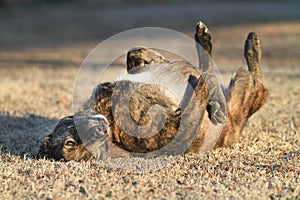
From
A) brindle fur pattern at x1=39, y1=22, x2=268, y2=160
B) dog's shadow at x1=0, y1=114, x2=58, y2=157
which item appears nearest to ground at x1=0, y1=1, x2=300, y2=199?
dog's shadow at x1=0, y1=114, x2=58, y2=157

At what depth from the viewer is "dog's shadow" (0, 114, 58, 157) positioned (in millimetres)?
4734

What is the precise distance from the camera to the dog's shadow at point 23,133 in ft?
15.5

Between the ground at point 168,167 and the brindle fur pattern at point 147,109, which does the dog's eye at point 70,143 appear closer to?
the brindle fur pattern at point 147,109

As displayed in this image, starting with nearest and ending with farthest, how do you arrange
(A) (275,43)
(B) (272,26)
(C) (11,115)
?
(C) (11,115)
(A) (275,43)
(B) (272,26)

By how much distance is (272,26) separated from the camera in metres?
16.7

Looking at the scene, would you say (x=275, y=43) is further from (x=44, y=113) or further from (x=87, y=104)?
(x=87, y=104)

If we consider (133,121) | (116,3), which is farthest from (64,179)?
(116,3)

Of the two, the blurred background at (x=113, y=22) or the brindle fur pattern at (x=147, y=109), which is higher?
the blurred background at (x=113, y=22)

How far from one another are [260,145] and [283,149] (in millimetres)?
243

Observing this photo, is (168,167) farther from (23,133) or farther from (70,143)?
(23,133)

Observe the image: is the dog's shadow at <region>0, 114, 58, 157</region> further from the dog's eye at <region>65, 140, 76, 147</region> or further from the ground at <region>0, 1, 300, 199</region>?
the dog's eye at <region>65, 140, 76, 147</region>

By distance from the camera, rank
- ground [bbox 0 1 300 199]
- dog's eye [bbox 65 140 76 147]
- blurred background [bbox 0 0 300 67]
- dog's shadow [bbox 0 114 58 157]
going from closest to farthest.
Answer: ground [bbox 0 1 300 199], dog's eye [bbox 65 140 76 147], dog's shadow [bbox 0 114 58 157], blurred background [bbox 0 0 300 67]

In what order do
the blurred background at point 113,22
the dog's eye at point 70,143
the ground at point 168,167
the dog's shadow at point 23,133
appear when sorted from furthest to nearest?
the blurred background at point 113,22, the dog's shadow at point 23,133, the dog's eye at point 70,143, the ground at point 168,167

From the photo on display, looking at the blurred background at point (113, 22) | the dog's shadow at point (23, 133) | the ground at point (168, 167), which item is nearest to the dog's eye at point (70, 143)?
the ground at point (168, 167)
